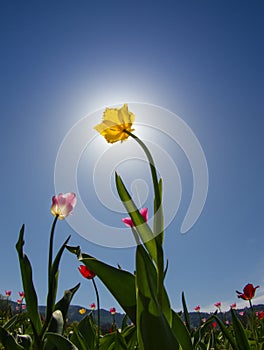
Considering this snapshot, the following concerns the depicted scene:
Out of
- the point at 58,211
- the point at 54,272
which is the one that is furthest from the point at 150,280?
the point at 58,211

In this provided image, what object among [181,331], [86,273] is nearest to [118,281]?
[181,331]

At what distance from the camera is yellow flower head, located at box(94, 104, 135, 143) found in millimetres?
1267

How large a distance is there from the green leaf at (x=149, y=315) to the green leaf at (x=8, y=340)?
683 mm

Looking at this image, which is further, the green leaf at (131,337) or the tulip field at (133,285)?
the green leaf at (131,337)

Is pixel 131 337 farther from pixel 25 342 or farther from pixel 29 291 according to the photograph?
pixel 29 291

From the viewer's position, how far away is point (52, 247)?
1.48 meters

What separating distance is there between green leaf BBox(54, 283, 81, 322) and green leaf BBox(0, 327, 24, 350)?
0.35m

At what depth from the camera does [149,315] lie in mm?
950

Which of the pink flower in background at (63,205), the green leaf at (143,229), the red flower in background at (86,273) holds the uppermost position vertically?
the pink flower in background at (63,205)

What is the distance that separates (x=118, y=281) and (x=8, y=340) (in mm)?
623

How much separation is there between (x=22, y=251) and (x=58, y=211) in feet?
1.32

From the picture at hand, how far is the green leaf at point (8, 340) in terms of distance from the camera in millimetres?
1354

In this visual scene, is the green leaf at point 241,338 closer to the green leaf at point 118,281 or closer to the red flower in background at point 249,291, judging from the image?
the green leaf at point 118,281

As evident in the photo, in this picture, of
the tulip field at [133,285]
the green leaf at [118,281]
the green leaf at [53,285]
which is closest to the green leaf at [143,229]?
the tulip field at [133,285]
